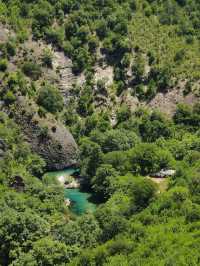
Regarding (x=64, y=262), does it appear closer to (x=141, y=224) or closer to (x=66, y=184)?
(x=141, y=224)

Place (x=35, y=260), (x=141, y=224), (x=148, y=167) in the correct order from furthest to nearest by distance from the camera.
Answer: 1. (x=148, y=167)
2. (x=141, y=224)
3. (x=35, y=260)

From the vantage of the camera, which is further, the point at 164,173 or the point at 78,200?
the point at 164,173

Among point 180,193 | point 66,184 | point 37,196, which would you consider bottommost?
point 66,184

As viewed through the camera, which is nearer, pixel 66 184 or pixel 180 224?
pixel 180 224

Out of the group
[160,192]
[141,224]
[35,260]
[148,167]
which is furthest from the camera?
[148,167]

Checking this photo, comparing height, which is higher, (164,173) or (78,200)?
(164,173)

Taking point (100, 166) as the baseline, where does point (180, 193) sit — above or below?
above

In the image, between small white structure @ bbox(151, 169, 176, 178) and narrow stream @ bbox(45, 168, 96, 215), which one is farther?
small white structure @ bbox(151, 169, 176, 178)

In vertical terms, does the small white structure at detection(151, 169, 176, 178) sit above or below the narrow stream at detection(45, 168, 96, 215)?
above

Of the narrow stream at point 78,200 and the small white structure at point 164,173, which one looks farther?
the small white structure at point 164,173

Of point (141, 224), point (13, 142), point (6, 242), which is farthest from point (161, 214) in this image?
point (13, 142)

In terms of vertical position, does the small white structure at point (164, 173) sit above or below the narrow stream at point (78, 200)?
above
